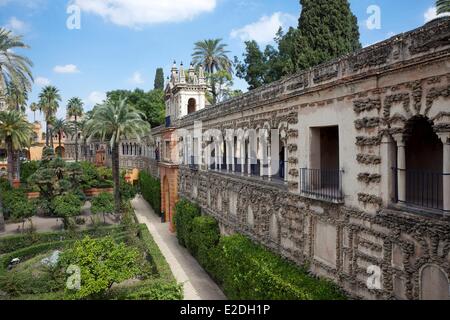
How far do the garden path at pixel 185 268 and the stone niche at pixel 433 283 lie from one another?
9958 millimetres

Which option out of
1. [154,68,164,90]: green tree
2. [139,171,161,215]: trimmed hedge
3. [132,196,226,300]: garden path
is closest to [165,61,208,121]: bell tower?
[139,171,161,215]: trimmed hedge

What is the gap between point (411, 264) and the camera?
28.6 feet

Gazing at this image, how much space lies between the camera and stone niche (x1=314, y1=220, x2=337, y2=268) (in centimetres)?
1157

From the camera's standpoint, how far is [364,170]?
10.3 meters

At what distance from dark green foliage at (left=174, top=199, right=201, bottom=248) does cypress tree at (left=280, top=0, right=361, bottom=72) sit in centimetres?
1542

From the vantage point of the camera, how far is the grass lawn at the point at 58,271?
1542 cm

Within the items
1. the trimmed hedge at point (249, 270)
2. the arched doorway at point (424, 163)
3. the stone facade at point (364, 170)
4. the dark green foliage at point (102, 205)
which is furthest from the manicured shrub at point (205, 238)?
the arched doorway at point (424, 163)

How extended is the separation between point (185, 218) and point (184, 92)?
1362 cm

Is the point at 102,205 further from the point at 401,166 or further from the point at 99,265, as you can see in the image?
the point at 401,166

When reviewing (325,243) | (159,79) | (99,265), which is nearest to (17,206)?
(99,265)

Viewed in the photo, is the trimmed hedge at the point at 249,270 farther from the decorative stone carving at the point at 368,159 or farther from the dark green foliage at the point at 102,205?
the dark green foliage at the point at 102,205

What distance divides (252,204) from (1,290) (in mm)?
11964
